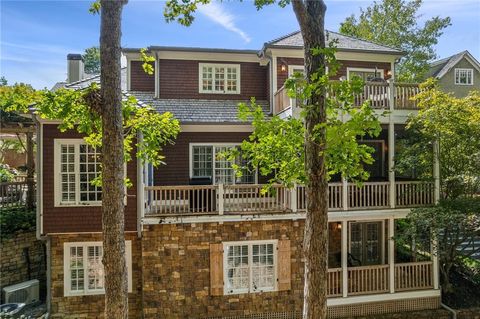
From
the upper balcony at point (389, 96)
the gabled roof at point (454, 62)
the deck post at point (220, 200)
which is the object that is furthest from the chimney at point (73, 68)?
the gabled roof at point (454, 62)

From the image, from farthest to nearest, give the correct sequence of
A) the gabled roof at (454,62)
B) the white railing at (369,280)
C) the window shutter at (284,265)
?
1. the gabled roof at (454,62)
2. the white railing at (369,280)
3. the window shutter at (284,265)

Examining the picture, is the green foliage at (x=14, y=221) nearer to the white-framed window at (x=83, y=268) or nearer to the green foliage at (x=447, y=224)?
the white-framed window at (x=83, y=268)

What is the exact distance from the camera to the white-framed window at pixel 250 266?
9.36 m

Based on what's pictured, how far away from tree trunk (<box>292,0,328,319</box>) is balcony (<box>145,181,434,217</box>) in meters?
3.28

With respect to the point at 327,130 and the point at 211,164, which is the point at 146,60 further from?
the point at 211,164

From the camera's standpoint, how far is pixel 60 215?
889 cm

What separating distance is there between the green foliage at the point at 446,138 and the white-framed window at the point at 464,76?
17017mm

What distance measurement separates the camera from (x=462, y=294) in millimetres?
10383

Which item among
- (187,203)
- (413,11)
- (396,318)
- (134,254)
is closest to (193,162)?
(187,203)

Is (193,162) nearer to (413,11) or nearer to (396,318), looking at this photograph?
(396,318)

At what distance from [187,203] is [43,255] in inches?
241

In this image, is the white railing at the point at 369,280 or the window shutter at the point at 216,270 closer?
the window shutter at the point at 216,270

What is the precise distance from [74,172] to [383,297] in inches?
394

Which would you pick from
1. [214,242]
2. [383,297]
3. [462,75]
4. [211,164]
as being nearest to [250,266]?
[214,242]
